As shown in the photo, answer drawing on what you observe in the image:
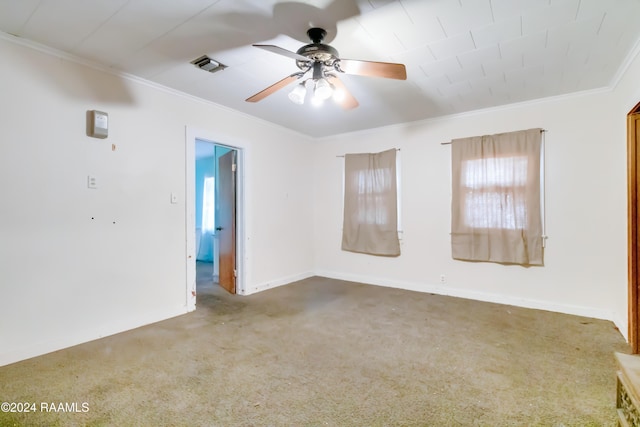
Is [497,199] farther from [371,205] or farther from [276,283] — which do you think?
[276,283]

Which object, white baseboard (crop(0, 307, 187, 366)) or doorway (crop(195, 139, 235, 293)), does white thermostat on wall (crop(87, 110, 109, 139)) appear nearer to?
doorway (crop(195, 139, 235, 293))

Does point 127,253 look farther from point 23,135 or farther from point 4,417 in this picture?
point 4,417

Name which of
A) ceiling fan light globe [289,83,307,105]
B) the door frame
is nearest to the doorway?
the door frame

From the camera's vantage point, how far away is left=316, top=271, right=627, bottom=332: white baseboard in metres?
3.21

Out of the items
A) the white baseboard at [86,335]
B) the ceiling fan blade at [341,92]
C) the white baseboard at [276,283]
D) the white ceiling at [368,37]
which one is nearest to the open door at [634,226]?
the white ceiling at [368,37]

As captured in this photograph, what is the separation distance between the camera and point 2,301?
7.30 ft

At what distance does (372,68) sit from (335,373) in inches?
84.0

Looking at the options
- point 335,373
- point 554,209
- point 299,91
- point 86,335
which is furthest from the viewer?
point 554,209

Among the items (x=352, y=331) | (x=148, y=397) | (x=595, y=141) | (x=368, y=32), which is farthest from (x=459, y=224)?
(x=148, y=397)

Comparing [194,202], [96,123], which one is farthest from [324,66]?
[194,202]

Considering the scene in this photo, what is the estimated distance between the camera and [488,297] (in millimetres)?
3836

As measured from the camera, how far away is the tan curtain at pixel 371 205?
454 centimetres

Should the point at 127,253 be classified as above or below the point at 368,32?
below

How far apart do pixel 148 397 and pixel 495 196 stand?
156 inches
